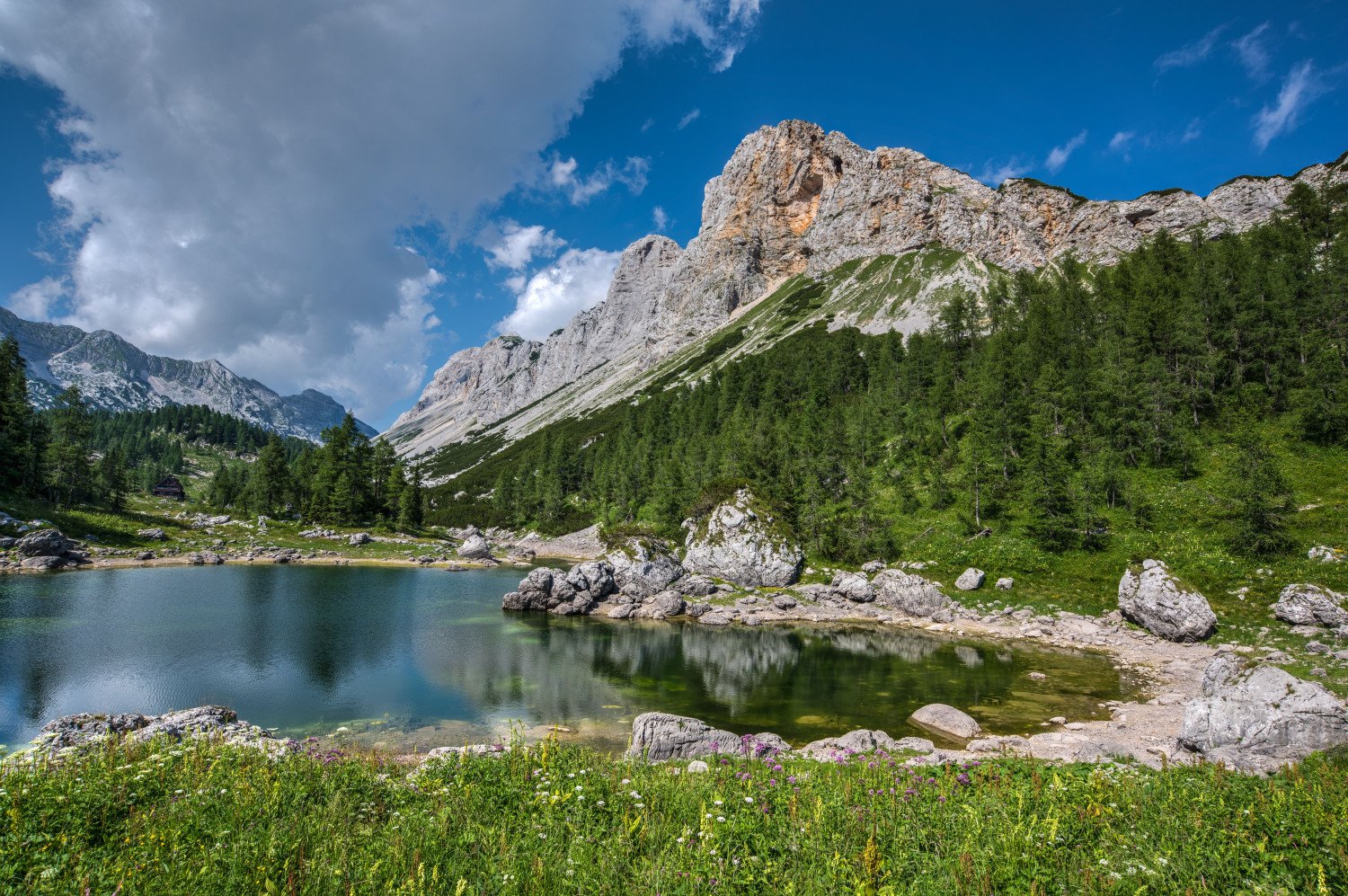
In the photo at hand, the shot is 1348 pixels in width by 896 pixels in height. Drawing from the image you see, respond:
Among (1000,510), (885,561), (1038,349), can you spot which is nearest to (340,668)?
(885,561)

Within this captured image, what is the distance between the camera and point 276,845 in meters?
6.22

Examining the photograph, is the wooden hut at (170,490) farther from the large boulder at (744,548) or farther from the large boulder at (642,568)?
the large boulder at (744,548)

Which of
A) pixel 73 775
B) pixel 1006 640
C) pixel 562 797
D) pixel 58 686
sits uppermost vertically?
pixel 73 775

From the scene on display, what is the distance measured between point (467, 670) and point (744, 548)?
33085 millimetres

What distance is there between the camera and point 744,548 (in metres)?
58.6

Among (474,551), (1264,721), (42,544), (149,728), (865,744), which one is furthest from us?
(474,551)

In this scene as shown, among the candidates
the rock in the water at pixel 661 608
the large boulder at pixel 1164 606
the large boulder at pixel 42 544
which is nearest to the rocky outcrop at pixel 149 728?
the rock in the water at pixel 661 608

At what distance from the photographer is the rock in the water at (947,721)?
882 inches

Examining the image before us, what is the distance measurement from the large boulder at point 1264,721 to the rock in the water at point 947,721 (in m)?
6.69

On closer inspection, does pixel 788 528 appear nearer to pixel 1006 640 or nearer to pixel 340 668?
pixel 1006 640

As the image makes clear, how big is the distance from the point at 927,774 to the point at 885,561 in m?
47.8

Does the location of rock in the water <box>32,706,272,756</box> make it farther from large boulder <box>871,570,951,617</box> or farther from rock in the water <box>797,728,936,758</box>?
large boulder <box>871,570,951,617</box>

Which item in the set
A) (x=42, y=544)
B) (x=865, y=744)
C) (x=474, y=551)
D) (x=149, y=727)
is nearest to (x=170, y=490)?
(x=42, y=544)

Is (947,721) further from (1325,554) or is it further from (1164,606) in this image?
(1325,554)
